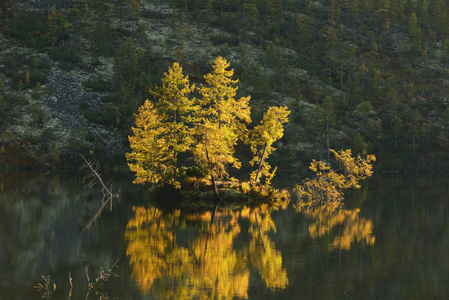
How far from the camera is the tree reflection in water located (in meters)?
15.9

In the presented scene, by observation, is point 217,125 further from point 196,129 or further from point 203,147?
point 203,147

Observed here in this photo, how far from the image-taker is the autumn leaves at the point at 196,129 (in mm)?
41875

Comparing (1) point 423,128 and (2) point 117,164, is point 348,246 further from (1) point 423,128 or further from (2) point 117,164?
(1) point 423,128

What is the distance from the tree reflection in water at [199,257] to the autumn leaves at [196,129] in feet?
35.3

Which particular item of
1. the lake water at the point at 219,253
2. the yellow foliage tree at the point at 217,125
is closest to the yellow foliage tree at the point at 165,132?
the yellow foliage tree at the point at 217,125

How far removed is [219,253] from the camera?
2117 centimetres

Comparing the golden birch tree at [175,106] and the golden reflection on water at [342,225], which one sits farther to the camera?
the golden birch tree at [175,106]

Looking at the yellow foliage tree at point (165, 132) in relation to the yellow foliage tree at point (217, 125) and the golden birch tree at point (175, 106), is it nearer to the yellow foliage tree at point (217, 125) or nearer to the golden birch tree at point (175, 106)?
the golden birch tree at point (175, 106)

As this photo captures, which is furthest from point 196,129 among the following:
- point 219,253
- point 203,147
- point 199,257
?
point 199,257

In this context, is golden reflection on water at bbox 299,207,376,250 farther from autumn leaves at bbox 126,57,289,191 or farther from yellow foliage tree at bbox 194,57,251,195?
autumn leaves at bbox 126,57,289,191

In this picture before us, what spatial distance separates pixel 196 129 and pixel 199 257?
77.7 ft

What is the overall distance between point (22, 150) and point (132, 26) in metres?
64.7

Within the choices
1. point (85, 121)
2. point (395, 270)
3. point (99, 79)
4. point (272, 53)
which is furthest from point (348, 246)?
point (272, 53)

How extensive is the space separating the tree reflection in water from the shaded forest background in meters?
53.0
